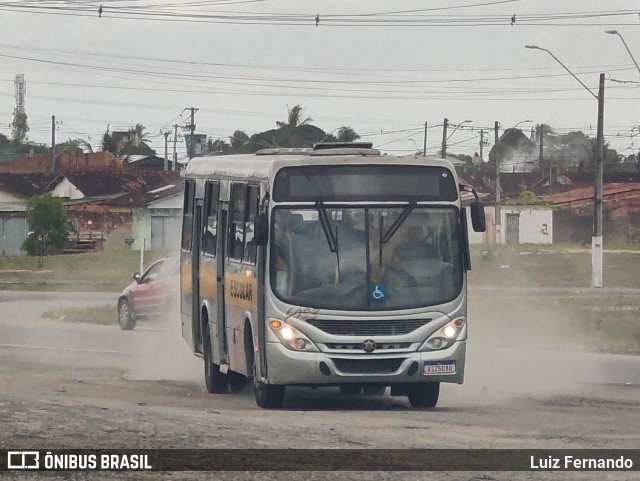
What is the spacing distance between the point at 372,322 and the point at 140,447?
4.69 meters

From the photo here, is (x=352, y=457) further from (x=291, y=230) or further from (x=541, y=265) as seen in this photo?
(x=541, y=265)

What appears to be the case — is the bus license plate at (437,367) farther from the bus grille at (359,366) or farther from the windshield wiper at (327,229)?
the windshield wiper at (327,229)

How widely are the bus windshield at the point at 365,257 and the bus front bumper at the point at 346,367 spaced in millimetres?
537

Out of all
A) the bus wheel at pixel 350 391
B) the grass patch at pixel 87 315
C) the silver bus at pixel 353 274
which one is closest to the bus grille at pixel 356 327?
the silver bus at pixel 353 274

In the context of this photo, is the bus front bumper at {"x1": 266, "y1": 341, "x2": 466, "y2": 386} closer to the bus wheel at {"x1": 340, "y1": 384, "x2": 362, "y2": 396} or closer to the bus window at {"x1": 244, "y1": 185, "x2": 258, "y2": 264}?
the bus window at {"x1": 244, "y1": 185, "x2": 258, "y2": 264}

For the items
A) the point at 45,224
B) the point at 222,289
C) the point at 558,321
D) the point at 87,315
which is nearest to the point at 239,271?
the point at 222,289

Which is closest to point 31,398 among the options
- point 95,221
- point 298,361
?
point 298,361

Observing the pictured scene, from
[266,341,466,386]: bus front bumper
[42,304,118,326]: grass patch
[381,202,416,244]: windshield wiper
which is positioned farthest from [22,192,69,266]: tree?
[266,341,466,386]: bus front bumper

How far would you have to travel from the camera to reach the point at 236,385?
19500mm

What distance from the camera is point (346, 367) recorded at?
1600 cm

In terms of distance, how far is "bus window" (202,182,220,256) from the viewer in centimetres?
1914

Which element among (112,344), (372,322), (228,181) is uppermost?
(228,181)

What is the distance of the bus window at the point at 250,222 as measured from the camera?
667 inches

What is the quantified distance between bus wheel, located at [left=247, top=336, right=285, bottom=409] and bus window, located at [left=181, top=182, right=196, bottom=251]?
4274 millimetres
